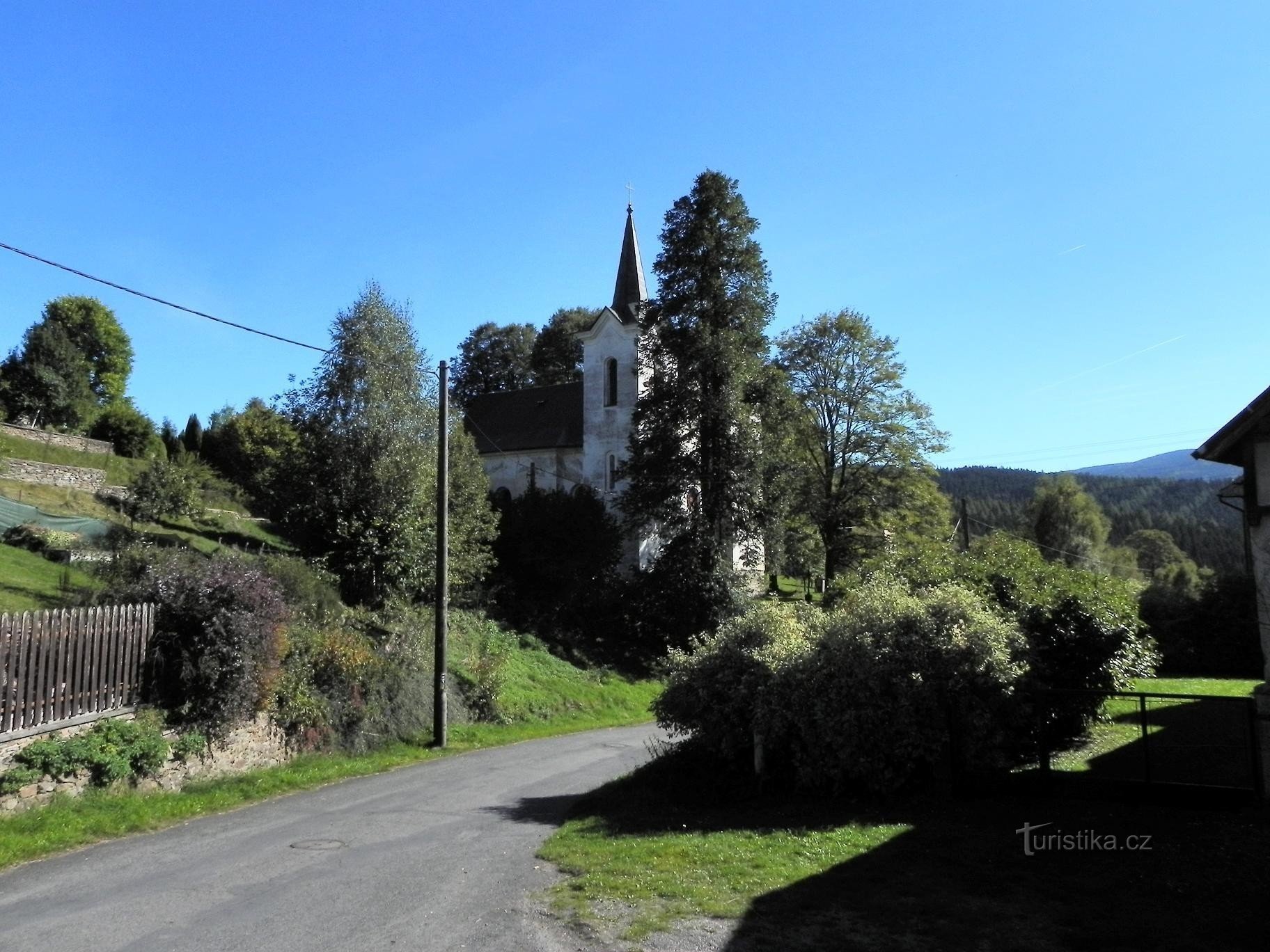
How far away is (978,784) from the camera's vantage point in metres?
10.9

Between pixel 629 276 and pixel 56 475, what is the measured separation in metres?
27.5

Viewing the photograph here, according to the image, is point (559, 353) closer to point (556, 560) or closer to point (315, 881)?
point (556, 560)

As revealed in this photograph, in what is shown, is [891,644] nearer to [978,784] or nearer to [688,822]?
[978,784]

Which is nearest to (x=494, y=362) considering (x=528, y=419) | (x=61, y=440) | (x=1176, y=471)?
(x=528, y=419)

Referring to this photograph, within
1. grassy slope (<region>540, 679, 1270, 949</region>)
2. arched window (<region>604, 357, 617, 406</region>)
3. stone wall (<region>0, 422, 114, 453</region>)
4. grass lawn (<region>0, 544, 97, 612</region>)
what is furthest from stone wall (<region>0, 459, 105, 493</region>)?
grassy slope (<region>540, 679, 1270, 949</region>)

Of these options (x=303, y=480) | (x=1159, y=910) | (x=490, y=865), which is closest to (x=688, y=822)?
(x=490, y=865)

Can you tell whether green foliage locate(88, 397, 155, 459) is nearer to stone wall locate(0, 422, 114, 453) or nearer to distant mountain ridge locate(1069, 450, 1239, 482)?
stone wall locate(0, 422, 114, 453)

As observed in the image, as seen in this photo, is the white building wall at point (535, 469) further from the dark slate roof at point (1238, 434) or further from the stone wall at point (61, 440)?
the dark slate roof at point (1238, 434)

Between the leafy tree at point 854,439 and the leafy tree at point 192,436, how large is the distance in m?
33.6

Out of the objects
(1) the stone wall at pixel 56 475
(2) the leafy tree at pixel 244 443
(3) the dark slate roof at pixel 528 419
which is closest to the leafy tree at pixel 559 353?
(3) the dark slate roof at pixel 528 419

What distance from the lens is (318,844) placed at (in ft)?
34.9

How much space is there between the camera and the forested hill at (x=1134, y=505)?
276 ft

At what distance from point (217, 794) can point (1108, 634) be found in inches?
507

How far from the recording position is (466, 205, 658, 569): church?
145 ft
